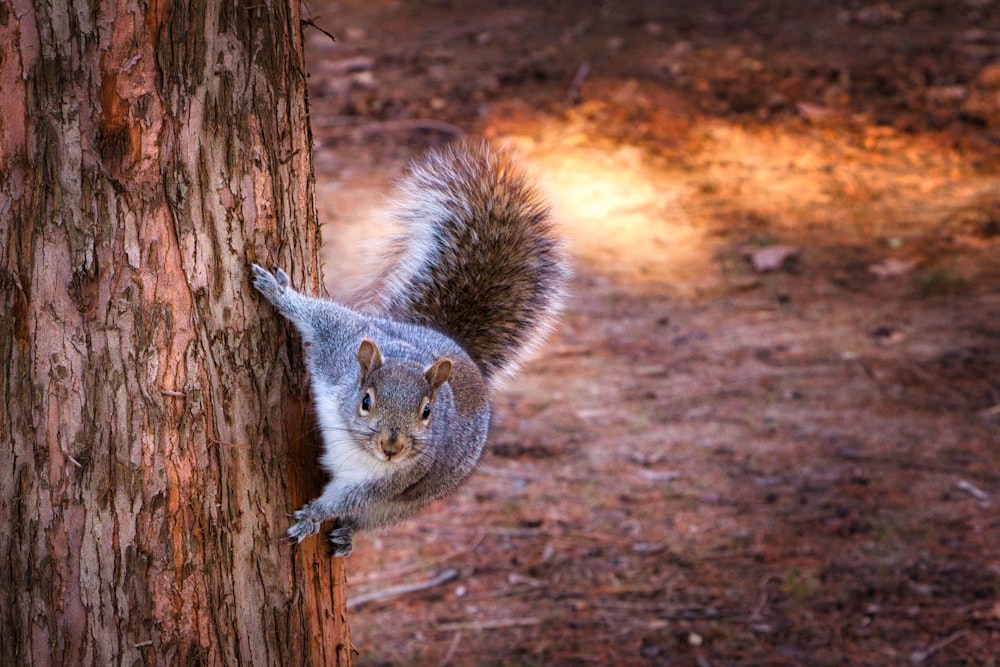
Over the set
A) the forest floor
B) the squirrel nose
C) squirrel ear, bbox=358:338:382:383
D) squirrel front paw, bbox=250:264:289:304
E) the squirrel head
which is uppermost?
squirrel front paw, bbox=250:264:289:304

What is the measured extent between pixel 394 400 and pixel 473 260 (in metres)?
0.58

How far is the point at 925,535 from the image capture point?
2.96 m

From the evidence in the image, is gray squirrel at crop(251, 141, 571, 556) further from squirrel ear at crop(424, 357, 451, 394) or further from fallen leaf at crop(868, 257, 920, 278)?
fallen leaf at crop(868, 257, 920, 278)

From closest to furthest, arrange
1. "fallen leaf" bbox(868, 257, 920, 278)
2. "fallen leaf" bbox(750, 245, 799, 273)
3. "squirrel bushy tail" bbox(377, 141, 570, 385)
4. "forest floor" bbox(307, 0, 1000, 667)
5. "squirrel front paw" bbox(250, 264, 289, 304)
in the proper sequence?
"squirrel front paw" bbox(250, 264, 289, 304) → "squirrel bushy tail" bbox(377, 141, 570, 385) → "forest floor" bbox(307, 0, 1000, 667) → "fallen leaf" bbox(868, 257, 920, 278) → "fallen leaf" bbox(750, 245, 799, 273)

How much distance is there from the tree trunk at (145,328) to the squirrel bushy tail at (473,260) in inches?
25.7

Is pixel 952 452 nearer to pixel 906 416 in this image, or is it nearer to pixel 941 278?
pixel 906 416

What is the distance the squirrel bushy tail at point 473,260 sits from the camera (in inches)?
89.0

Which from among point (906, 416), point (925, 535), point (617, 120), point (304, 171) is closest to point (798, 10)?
point (617, 120)

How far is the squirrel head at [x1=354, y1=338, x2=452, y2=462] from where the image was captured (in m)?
1.75

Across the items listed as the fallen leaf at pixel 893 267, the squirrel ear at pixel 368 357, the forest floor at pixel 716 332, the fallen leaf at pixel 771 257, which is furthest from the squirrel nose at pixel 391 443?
the fallen leaf at pixel 893 267

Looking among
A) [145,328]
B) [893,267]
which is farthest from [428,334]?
[893,267]

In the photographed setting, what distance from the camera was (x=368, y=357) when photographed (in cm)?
177

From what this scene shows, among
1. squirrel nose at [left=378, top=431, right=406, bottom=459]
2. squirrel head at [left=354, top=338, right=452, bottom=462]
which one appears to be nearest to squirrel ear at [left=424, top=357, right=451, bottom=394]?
squirrel head at [left=354, top=338, right=452, bottom=462]

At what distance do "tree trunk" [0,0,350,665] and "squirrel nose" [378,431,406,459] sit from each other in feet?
0.60
